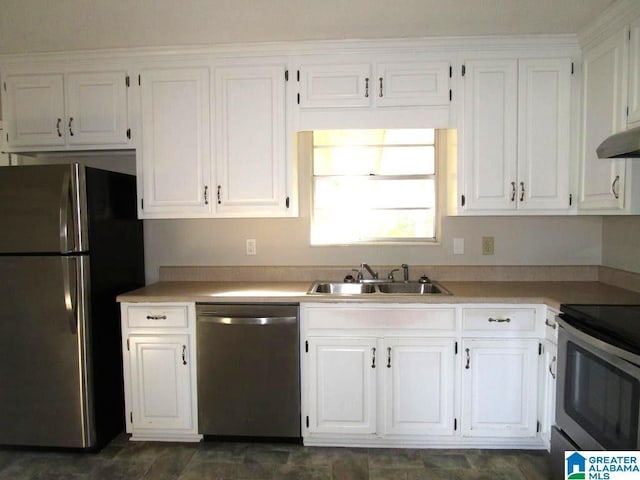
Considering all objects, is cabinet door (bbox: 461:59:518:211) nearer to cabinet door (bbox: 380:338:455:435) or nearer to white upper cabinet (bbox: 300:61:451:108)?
white upper cabinet (bbox: 300:61:451:108)

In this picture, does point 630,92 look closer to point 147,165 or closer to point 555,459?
point 555,459

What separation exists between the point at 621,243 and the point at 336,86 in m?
2.03

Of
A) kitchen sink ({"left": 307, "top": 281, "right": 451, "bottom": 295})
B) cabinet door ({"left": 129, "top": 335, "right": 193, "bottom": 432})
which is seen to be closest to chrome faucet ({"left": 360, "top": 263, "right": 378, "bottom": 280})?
kitchen sink ({"left": 307, "top": 281, "right": 451, "bottom": 295})

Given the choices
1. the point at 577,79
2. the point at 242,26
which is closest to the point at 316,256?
the point at 242,26

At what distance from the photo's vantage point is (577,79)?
245 cm

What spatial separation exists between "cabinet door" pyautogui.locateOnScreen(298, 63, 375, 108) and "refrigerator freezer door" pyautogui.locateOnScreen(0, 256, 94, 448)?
160cm

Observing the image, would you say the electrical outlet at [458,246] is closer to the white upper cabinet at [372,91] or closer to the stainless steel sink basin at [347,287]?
the stainless steel sink basin at [347,287]

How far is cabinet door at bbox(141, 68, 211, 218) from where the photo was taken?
2586 millimetres

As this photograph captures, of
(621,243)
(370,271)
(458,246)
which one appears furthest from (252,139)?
(621,243)

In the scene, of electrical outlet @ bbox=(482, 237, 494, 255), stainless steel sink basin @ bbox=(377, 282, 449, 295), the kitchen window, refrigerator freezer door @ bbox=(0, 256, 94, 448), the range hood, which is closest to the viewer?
the range hood

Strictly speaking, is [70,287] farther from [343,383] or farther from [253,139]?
[343,383]

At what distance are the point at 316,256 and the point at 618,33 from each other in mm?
2104

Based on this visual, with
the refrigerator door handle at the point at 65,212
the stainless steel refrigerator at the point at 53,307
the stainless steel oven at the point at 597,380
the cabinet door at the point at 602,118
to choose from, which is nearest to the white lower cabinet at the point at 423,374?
the stainless steel oven at the point at 597,380

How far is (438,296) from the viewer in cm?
231
